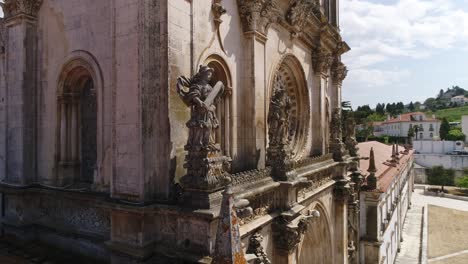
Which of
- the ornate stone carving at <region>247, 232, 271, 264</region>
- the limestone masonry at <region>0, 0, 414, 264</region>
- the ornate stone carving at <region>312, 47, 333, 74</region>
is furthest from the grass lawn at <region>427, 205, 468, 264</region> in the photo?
the ornate stone carving at <region>247, 232, 271, 264</region>

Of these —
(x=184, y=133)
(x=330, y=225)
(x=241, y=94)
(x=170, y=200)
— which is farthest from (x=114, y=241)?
(x=330, y=225)

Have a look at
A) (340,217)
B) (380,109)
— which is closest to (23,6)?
(340,217)

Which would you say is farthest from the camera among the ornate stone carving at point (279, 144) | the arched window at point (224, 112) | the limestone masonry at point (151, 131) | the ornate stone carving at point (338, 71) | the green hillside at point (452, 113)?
the green hillside at point (452, 113)

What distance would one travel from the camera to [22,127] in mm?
9555

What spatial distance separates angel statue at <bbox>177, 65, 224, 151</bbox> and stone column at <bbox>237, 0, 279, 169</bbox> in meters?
A: 3.92

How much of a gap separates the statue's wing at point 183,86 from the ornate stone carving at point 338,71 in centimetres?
1660

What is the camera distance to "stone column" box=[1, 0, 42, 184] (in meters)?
A: 9.49

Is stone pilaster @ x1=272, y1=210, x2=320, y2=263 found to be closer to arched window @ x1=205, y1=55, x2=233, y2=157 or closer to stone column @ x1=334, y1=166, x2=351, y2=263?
arched window @ x1=205, y1=55, x2=233, y2=157

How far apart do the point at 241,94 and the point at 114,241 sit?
19.3 ft

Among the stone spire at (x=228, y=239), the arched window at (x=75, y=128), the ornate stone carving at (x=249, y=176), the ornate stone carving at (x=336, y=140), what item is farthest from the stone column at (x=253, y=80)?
the ornate stone carving at (x=336, y=140)

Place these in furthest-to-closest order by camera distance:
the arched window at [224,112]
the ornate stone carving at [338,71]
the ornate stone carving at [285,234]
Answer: the ornate stone carving at [338,71]
the arched window at [224,112]
the ornate stone carving at [285,234]

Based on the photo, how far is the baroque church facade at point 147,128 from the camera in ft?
22.4

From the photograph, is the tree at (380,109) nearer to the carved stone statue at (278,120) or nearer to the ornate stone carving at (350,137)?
the ornate stone carving at (350,137)

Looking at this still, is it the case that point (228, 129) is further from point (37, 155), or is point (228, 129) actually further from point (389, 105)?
point (389, 105)
